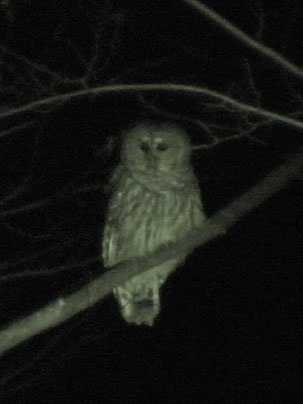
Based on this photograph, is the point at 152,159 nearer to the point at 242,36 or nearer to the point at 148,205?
the point at 148,205

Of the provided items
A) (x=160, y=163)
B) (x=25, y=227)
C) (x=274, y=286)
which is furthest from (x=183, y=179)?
(x=274, y=286)

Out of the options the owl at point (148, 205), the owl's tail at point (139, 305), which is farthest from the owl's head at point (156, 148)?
the owl's tail at point (139, 305)

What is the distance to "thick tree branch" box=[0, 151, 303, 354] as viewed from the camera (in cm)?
486

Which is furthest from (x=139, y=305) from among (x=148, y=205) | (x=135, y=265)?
(x=135, y=265)

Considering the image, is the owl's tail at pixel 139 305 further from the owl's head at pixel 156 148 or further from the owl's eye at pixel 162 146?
the owl's eye at pixel 162 146

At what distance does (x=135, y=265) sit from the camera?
518 centimetres

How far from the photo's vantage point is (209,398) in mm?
13820

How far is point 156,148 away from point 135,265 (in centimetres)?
239

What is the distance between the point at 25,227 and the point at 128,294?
158cm

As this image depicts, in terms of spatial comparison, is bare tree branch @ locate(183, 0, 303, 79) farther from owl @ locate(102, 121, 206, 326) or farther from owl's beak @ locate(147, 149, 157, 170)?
owl's beak @ locate(147, 149, 157, 170)

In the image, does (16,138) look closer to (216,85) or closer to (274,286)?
(216,85)

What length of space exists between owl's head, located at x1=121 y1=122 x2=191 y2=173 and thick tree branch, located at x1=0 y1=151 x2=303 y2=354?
1.91 metres

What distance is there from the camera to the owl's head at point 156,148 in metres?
7.37

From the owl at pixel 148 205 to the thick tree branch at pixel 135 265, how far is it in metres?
1.65
